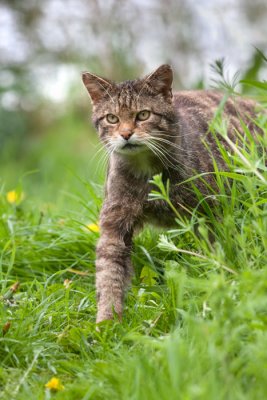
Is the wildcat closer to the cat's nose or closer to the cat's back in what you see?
the cat's nose

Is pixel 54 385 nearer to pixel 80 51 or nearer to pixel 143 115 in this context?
pixel 143 115

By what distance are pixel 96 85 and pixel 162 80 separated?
383 millimetres

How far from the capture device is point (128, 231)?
11.4ft

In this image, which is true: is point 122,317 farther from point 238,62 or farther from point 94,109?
point 238,62

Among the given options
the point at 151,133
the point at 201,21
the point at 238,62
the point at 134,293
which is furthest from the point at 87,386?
the point at 201,21

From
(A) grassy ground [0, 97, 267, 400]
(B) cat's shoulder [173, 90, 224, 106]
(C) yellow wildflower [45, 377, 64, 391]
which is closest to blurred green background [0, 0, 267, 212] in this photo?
(B) cat's shoulder [173, 90, 224, 106]

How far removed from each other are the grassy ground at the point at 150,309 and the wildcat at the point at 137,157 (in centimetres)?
15

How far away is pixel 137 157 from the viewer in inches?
136

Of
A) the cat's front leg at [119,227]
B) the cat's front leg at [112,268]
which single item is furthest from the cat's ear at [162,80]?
the cat's front leg at [112,268]

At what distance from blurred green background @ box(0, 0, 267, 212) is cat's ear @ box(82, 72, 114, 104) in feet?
13.3

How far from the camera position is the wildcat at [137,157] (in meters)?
3.37

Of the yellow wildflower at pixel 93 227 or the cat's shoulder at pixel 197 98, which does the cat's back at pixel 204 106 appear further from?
the yellow wildflower at pixel 93 227

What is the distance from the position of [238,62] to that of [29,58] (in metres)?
3.60

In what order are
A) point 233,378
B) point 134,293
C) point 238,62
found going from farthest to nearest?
point 238,62, point 134,293, point 233,378
